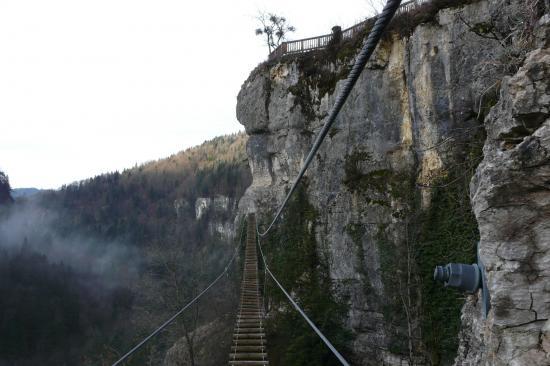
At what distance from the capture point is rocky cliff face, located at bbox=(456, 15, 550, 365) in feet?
6.95

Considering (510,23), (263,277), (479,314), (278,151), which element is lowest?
(263,277)

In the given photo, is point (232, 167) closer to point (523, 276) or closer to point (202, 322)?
point (202, 322)

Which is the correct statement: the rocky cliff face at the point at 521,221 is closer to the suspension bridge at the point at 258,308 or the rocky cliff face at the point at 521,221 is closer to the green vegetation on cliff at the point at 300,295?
the suspension bridge at the point at 258,308

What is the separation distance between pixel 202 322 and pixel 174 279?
10.8m

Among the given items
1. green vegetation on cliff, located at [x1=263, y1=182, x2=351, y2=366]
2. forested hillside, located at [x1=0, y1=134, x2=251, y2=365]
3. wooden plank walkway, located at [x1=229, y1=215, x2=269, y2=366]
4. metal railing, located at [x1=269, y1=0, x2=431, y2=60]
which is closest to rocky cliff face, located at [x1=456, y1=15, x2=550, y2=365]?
wooden plank walkway, located at [x1=229, y1=215, x2=269, y2=366]

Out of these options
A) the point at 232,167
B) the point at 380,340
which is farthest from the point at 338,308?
the point at 232,167

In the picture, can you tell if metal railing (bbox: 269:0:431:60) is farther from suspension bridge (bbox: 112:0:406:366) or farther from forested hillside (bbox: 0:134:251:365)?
forested hillside (bbox: 0:134:251:365)

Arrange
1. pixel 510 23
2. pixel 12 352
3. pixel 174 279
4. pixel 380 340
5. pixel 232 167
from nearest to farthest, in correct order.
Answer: pixel 510 23, pixel 380 340, pixel 174 279, pixel 12 352, pixel 232 167

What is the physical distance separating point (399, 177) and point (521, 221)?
11.5 meters

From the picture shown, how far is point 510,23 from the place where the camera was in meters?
3.14

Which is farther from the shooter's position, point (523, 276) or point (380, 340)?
point (380, 340)

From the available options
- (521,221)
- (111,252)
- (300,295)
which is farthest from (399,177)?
(111,252)

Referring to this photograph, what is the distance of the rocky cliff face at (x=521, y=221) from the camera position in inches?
83.4

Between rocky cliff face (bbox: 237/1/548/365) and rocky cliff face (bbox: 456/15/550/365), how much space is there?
604 centimetres
